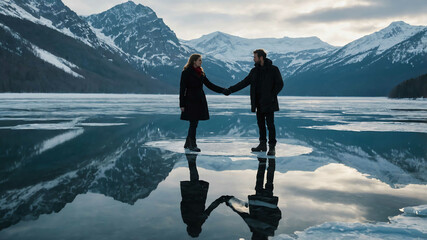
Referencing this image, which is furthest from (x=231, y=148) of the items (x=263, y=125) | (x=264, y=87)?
(x=264, y=87)

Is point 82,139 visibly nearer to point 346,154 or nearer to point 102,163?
point 102,163

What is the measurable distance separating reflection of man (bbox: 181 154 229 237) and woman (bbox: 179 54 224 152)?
3.37 meters

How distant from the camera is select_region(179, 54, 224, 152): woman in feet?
32.8

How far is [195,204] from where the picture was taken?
193 inches

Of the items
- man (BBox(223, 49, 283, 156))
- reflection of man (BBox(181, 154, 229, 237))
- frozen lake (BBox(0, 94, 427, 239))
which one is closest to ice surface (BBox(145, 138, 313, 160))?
frozen lake (BBox(0, 94, 427, 239))

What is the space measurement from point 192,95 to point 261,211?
5.98 metres

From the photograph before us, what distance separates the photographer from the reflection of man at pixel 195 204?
13.4 ft

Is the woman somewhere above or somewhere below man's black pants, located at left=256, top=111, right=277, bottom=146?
above

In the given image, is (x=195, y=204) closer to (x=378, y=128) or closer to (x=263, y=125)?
(x=263, y=125)

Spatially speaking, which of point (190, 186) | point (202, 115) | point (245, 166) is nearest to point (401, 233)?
point (190, 186)

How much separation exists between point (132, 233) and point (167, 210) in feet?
2.81

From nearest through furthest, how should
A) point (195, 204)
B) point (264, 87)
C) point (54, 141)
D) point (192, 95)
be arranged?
point (195, 204) → point (264, 87) → point (192, 95) → point (54, 141)

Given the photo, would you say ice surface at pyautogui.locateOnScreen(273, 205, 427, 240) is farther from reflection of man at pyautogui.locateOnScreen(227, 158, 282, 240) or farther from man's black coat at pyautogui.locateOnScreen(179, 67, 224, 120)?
man's black coat at pyautogui.locateOnScreen(179, 67, 224, 120)

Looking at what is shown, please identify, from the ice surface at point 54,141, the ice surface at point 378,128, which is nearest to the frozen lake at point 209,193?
the ice surface at point 54,141
